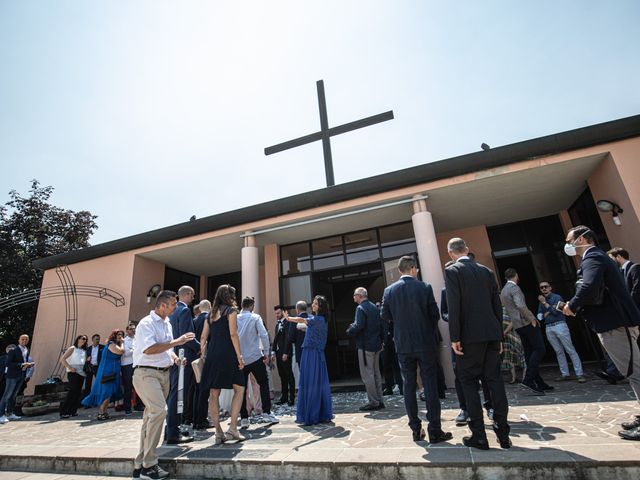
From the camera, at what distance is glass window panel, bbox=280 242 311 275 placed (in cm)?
1005

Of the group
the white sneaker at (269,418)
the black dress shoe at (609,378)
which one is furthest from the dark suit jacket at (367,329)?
the black dress shoe at (609,378)

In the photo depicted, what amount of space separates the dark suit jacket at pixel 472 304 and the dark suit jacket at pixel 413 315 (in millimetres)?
398

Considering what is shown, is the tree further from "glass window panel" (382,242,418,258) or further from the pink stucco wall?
the pink stucco wall

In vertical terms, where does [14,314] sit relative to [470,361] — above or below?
above

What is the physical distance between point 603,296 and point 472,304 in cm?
117

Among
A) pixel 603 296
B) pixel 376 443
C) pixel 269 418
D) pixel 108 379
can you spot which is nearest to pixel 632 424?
pixel 603 296

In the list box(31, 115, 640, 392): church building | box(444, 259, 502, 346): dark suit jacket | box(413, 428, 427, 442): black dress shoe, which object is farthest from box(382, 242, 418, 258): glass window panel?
box(413, 428, 427, 442): black dress shoe

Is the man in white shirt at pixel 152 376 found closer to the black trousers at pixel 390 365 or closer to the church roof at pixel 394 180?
the black trousers at pixel 390 365

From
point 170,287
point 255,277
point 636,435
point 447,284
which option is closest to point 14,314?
point 170,287

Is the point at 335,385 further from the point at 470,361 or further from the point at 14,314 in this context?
the point at 14,314

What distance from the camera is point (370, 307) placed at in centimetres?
553

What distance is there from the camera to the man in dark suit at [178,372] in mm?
4066

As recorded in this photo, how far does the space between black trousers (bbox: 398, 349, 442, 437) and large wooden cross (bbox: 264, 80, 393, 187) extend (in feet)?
19.9

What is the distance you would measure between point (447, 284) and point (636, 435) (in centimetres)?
178
